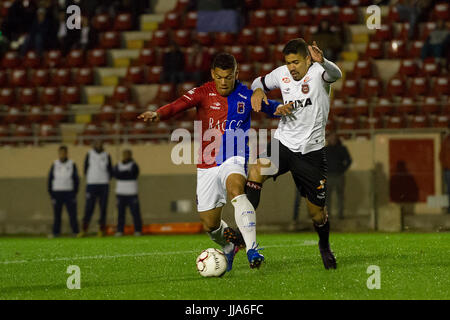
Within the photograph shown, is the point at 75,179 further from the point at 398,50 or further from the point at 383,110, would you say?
the point at 398,50

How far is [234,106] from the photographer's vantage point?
8.68 m

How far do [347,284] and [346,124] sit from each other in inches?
479

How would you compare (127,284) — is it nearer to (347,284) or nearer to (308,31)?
(347,284)

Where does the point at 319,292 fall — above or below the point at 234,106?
below

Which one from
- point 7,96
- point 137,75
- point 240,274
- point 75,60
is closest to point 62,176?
point 137,75

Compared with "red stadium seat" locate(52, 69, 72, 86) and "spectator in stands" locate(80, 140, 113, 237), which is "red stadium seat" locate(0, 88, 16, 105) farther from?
"spectator in stands" locate(80, 140, 113, 237)

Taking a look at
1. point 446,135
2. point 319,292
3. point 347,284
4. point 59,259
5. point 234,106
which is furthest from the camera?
point 446,135

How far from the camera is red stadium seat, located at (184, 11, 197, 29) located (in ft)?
81.3

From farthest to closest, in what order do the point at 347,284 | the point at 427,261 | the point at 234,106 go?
the point at 427,261 < the point at 234,106 < the point at 347,284

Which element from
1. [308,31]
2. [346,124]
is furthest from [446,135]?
[308,31]

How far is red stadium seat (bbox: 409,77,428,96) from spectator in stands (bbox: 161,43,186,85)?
19.7ft

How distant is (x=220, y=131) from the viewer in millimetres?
8641

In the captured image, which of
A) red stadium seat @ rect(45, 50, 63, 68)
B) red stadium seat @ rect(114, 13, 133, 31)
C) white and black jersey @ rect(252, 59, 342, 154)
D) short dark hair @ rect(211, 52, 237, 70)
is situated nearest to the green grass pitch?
white and black jersey @ rect(252, 59, 342, 154)

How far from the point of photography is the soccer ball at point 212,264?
8.06 m
